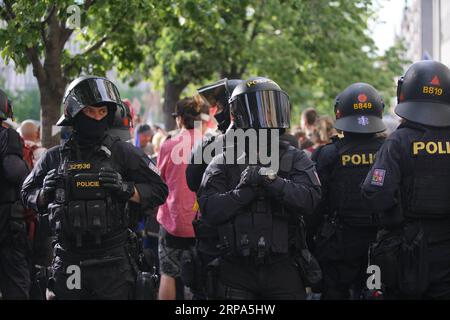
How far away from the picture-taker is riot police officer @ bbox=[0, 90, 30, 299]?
6.07 m

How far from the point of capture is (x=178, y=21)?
9.12 meters

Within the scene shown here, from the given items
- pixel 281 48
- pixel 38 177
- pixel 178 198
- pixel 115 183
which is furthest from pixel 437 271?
pixel 281 48

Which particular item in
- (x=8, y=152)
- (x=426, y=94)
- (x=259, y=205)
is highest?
(x=426, y=94)

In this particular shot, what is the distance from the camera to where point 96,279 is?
4.84 m

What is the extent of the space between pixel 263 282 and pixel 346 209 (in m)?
1.38

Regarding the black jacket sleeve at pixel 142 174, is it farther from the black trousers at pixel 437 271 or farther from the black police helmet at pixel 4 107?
the black trousers at pixel 437 271

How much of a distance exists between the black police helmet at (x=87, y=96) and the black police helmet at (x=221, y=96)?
3.69ft

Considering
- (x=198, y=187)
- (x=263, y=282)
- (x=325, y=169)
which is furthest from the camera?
(x=325, y=169)

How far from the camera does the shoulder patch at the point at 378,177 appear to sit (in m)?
4.75

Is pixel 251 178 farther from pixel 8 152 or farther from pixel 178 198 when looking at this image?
pixel 178 198

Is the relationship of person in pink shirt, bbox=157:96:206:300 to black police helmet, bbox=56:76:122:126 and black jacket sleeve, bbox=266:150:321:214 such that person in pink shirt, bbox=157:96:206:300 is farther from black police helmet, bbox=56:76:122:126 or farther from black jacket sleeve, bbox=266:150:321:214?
black jacket sleeve, bbox=266:150:321:214

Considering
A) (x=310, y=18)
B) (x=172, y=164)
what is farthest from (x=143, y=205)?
(x=310, y=18)

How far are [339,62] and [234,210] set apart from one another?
15.8 m

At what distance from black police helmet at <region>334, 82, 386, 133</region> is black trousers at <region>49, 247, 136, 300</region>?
210cm
